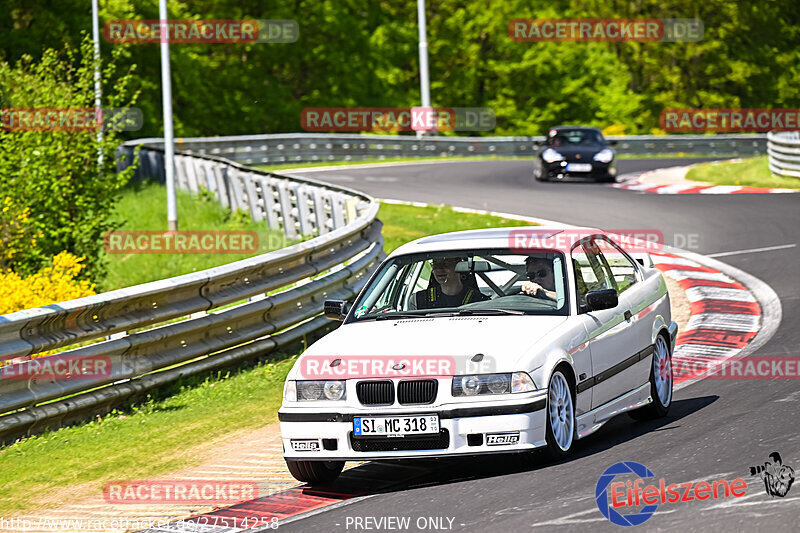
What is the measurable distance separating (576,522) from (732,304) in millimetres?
8445

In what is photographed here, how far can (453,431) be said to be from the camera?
23.6ft

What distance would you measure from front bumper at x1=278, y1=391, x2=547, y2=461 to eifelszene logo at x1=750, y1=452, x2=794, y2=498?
1204mm

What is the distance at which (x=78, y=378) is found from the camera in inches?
371

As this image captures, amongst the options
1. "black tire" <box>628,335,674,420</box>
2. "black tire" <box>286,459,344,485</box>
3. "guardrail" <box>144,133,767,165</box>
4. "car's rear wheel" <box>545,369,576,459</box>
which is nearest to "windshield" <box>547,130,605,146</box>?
"guardrail" <box>144,133,767,165</box>

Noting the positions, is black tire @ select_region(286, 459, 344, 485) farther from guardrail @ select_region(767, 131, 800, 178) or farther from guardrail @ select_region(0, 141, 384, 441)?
guardrail @ select_region(767, 131, 800, 178)

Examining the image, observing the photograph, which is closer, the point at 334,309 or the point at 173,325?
the point at 334,309

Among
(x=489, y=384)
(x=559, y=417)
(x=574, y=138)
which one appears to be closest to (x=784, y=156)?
(x=574, y=138)

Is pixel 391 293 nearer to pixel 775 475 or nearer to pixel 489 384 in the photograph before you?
pixel 489 384

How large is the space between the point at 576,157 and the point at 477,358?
24590 millimetres

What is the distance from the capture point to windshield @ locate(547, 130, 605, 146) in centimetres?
3228

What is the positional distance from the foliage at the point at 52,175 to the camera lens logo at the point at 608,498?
47.6 feet

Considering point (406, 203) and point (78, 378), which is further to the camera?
point (406, 203)

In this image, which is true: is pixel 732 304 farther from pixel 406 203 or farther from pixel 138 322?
pixel 406 203

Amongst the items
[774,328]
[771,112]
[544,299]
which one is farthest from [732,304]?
[771,112]
